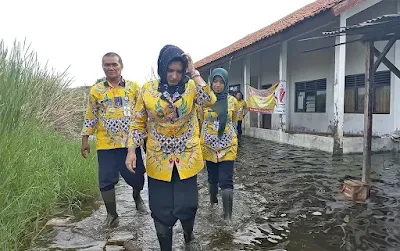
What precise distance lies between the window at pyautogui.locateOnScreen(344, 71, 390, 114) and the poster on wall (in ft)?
6.03

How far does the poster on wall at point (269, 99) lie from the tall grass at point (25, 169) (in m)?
6.72

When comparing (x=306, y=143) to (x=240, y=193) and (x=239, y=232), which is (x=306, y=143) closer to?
(x=240, y=193)

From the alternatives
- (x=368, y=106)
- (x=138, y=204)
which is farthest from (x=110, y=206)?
(x=368, y=106)

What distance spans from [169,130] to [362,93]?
8.71 metres

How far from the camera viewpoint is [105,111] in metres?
3.93

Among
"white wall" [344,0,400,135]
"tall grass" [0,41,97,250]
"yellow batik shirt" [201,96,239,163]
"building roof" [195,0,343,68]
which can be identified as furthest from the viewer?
"white wall" [344,0,400,135]

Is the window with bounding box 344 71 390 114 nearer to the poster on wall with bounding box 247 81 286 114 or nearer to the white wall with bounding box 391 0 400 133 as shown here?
the white wall with bounding box 391 0 400 133

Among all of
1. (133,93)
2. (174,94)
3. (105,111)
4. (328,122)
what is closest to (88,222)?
(105,111)

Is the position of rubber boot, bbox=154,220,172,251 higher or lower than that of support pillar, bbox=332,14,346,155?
lower

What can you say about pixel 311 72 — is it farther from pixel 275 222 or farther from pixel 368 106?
pixel 275 222

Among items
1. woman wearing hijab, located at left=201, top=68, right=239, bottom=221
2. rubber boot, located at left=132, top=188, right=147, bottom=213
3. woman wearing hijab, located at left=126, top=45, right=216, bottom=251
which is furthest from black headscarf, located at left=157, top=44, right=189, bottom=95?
rubber boot, located at left=132, top=188, right=147, bottom=213

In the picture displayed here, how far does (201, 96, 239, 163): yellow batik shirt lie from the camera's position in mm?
4137

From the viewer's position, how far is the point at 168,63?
2.76 meters

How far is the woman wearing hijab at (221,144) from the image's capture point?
4.00 m
